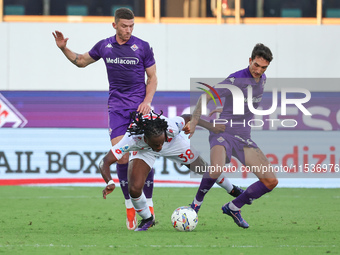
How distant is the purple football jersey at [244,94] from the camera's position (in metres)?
8.10

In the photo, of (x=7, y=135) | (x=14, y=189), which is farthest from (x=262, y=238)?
(x=7, y=135)

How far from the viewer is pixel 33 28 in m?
16.4

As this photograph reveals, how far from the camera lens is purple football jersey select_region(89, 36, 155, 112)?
26.7 feet

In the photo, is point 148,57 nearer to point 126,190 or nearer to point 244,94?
point 244,94

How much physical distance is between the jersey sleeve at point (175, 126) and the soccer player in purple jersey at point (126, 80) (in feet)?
1.27

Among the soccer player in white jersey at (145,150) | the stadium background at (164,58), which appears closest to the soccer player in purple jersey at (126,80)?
the soccer player in white jersey at (145,150)

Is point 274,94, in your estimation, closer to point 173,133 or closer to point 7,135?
point 7,135

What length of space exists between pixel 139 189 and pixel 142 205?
0.72 feet

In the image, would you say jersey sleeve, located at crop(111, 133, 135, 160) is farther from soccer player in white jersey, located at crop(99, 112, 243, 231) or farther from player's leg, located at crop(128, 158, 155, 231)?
player's leg, located at crop(128, 158, 155, 231)

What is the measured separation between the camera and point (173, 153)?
316 inches

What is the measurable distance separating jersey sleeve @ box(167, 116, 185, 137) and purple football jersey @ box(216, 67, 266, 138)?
0.57 metres

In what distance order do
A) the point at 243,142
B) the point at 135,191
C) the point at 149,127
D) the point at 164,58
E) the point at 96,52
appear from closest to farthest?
the point at 149,127, the point at 135,191, the point at 243,142, the point at 96,52, the point at 164,58

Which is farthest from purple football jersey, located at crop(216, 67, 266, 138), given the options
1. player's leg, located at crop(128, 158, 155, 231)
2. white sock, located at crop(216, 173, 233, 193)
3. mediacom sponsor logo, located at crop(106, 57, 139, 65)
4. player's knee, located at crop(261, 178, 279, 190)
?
player's leg, located at crop(128, 158, 155, 231)

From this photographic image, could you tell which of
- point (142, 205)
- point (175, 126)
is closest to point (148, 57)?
point (175, 126)
